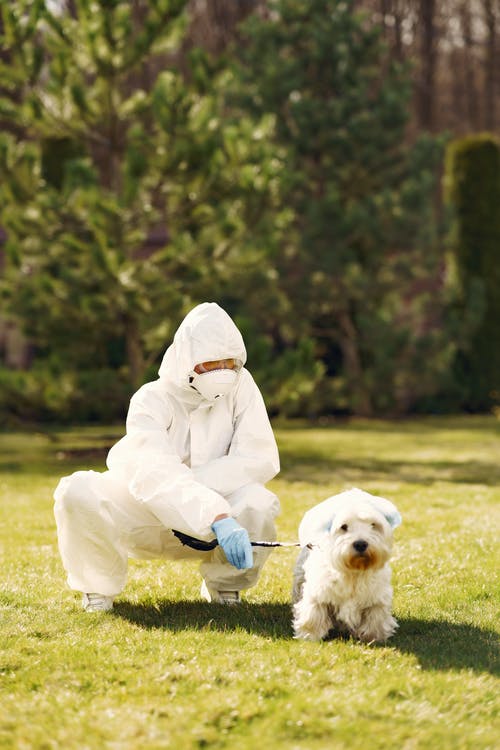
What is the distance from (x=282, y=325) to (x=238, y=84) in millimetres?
4005

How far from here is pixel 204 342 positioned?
13.5ft

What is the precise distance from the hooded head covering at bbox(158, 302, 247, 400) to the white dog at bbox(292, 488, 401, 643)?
0.84m

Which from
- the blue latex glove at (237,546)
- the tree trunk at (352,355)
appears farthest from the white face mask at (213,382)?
the tree trunk at (352,355)

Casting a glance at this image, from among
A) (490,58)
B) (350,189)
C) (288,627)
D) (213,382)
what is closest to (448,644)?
(288,627)

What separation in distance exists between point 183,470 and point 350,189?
504 inches

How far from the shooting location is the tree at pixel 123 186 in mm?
9703

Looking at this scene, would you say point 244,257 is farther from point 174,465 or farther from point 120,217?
point 174,465

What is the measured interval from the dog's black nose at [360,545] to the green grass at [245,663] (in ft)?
1.30

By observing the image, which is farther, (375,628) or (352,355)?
(352,355)

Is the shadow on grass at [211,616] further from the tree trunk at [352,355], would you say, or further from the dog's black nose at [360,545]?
the tree trunk at [352,355]

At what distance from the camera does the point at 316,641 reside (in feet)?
11.9

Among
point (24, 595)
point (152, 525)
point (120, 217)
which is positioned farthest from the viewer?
point (120, 217)

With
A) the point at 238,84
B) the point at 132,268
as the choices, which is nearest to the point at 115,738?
the point at 132,268

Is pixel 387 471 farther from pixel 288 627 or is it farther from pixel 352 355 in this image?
pixel 352 355
